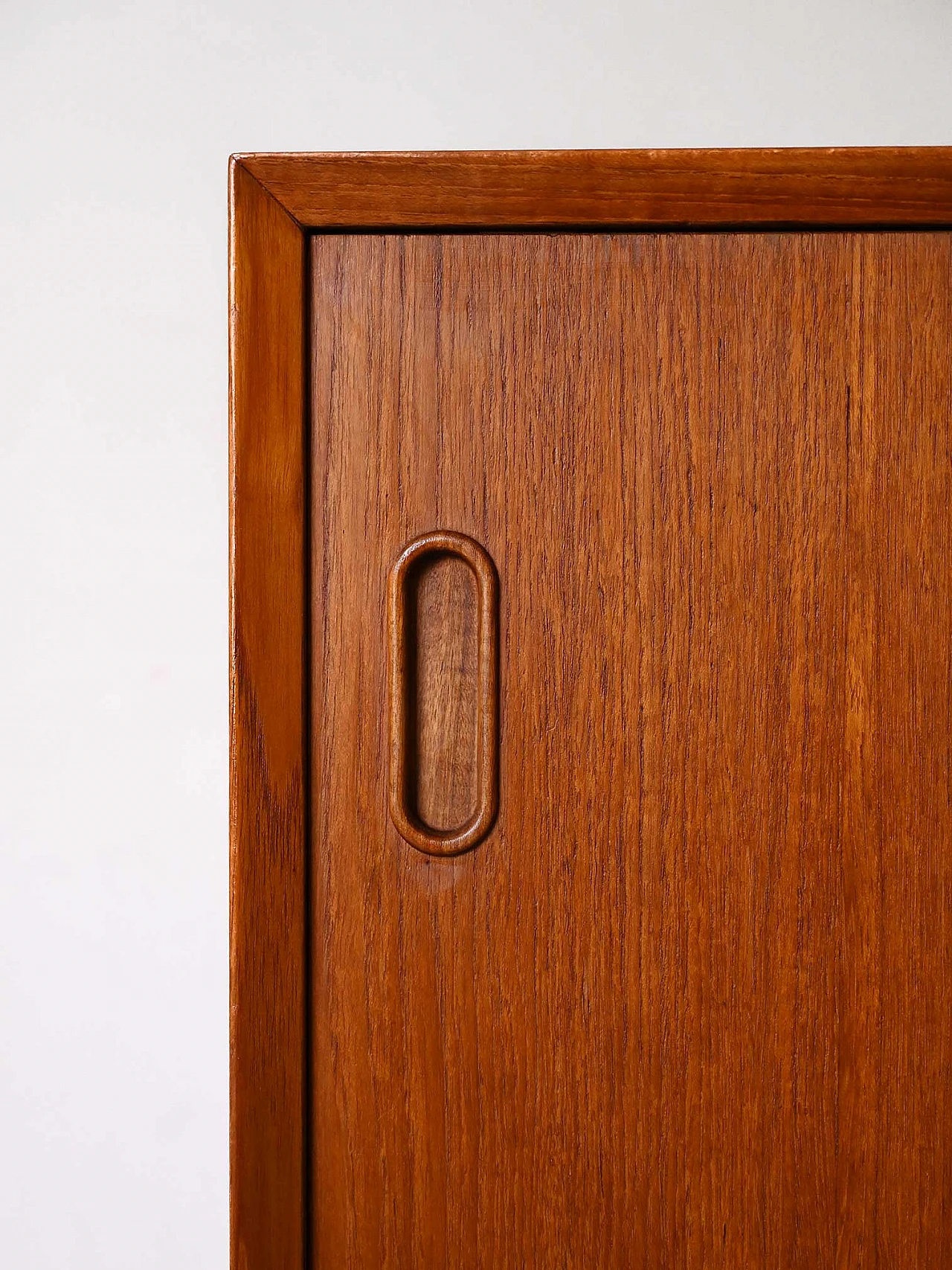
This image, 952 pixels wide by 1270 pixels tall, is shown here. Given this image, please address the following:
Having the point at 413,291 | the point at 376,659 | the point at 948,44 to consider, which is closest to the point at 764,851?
the point at 376,659

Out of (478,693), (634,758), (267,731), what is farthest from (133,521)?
(634,758)

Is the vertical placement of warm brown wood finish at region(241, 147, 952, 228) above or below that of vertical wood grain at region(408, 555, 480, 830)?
above

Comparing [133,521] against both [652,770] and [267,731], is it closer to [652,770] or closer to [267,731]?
[267,731]

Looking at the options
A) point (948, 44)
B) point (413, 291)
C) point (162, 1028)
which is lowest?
point (162, 1028)

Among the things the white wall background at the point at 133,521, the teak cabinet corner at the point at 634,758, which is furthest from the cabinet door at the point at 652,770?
the white wall background at the point at 133,521

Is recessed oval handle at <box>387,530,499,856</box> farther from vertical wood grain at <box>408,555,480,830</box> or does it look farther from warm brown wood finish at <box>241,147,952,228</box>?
warm brown wood finish at <box>241,147,952,228</box>

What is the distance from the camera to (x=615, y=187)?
1.97 ft

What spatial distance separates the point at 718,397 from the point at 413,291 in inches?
9.9

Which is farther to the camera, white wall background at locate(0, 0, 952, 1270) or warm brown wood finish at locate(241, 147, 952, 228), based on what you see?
white wall background at locate(0, 0, 952, 1270)

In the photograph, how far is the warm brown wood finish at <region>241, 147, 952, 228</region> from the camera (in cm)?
60

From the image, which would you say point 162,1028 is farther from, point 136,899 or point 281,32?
point 281,32

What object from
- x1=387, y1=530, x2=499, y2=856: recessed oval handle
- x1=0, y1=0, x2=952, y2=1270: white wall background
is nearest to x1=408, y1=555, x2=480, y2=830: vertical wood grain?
x1=387, y1=530, x2=499, y2=856: recessed oval handle

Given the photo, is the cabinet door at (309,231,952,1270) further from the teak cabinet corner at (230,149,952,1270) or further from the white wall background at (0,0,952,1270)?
the white wall background at (0,0,952,1270)

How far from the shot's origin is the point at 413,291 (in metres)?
0.62
